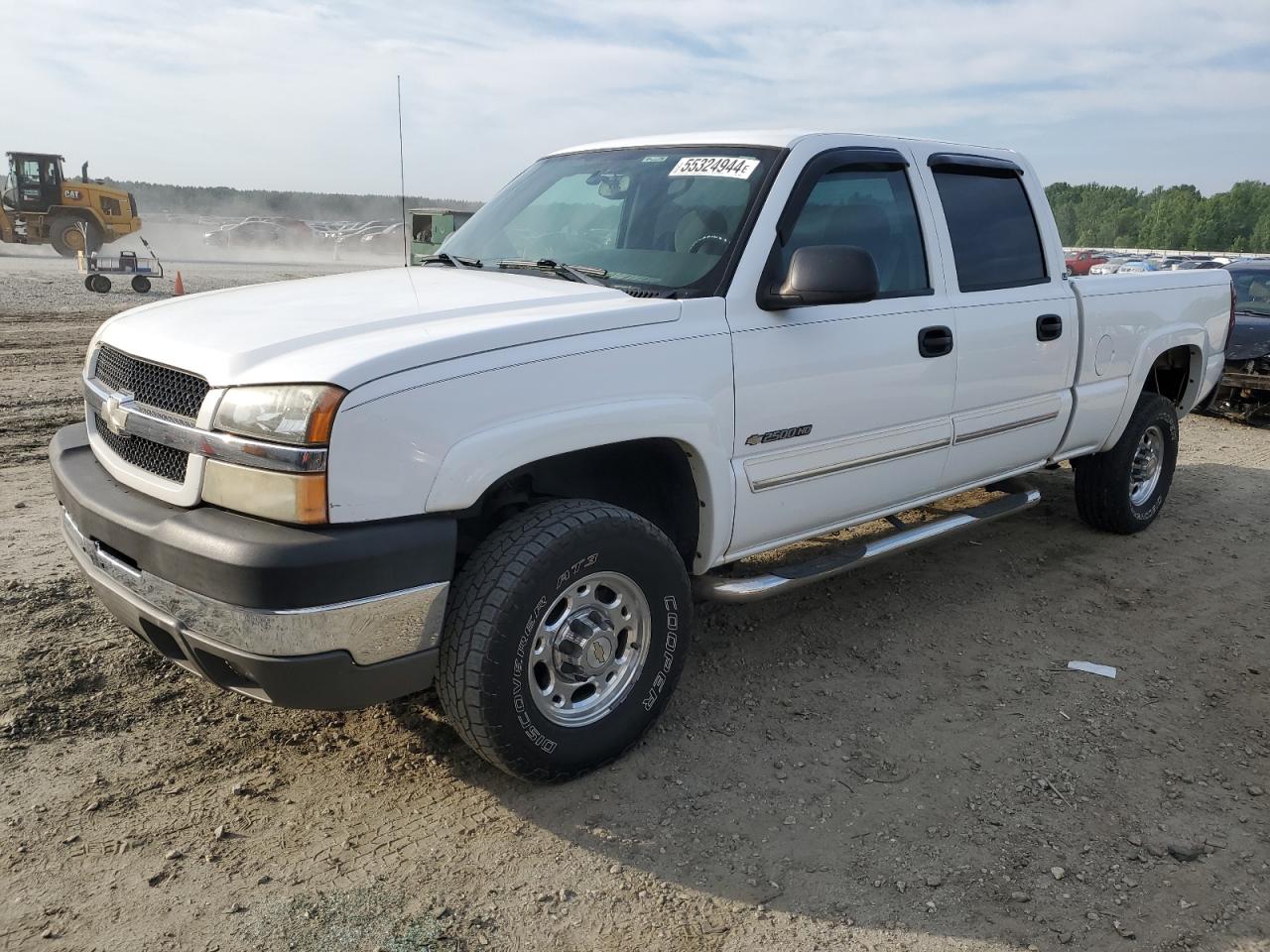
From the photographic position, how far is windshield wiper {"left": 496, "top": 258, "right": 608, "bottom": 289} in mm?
3554

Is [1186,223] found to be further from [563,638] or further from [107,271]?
[563,638]

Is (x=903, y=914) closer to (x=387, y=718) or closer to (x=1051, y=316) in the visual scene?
(x=387, y=718)

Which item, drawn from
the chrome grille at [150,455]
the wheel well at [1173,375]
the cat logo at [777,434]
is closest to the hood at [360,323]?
the chrome grille at [150,455]

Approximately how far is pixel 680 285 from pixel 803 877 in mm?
1903

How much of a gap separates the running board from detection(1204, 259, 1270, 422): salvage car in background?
21.1 feet

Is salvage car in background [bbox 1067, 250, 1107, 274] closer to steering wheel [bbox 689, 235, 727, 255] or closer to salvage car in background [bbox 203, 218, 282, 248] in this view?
steering wheel [bbox 689, 235, 727, 255]

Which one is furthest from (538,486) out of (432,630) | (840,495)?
(840,495)

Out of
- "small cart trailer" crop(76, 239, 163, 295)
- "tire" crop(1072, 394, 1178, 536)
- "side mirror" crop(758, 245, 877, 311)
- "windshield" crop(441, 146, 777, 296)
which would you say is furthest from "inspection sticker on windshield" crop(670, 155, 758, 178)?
"small cart trailer" crop(76, 239, 163, 295)

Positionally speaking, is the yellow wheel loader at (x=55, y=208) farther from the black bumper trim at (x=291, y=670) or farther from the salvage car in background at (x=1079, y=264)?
the black bumper trim at (x=291, y=670)

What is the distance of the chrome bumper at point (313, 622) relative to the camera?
2.49 metres

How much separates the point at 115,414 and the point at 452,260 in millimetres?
1562

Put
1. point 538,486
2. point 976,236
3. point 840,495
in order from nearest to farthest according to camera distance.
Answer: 1. point 538,486
2. point 840,495
3. point 976,236

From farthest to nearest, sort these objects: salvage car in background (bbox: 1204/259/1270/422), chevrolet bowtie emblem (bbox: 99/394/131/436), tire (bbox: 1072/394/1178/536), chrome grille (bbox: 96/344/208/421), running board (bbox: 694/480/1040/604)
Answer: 1. salvage car in background (bbox: 1204/259/1270/422)
2. tire (bbox: 1072/394/1178/536)
3. running board (bbox: 694/480/1040/604)
4. chevrolet bowtie emblem (bbox: 99/394/131/436)
5. chrome grille (bbox: 96/344/208/421)

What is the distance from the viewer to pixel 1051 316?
185 inches
